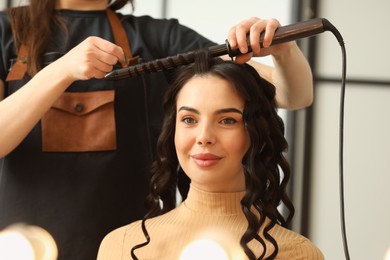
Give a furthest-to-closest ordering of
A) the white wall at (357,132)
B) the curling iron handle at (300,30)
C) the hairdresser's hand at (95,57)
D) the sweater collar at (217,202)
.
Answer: the white wall at (357,132) → the sweater collar at (217,202) → the hairdresser's hand at (95,57) → the curling iron handle at (300,30)

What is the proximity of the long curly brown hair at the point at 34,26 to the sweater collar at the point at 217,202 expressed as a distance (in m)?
0.48

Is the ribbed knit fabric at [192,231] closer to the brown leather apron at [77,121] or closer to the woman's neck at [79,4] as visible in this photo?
the brown leather apron at [77,121]

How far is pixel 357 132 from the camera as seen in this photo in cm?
263

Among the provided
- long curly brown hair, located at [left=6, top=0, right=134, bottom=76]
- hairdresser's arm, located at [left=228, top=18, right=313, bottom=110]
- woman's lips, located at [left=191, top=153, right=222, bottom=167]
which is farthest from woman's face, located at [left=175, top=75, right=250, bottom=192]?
long curly brown hair, located at [left=6, top=0, right=134, bottom=76]

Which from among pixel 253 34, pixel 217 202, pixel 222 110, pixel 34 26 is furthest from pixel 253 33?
pixel 34 26

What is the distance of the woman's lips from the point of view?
4.02 ft

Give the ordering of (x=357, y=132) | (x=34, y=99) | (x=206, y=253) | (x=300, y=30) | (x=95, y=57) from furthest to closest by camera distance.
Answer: (x=357, y=132) < (x=34, y=99) < (x=95, y=57) < (x=300, y=30) < (x=206, y=253)

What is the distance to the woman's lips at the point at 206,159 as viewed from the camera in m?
1.23

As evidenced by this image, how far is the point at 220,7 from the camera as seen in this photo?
2723mm

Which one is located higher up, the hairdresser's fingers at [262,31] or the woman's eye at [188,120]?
the hairdresser's fingers at [262,31]

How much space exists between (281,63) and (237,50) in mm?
223

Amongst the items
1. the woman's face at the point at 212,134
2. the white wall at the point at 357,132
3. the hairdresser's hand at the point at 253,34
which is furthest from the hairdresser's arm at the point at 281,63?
the white wall at the point at 357,132

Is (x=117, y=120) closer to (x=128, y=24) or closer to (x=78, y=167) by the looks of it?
(x=78, y=167)

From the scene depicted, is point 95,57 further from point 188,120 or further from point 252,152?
point 252,152
